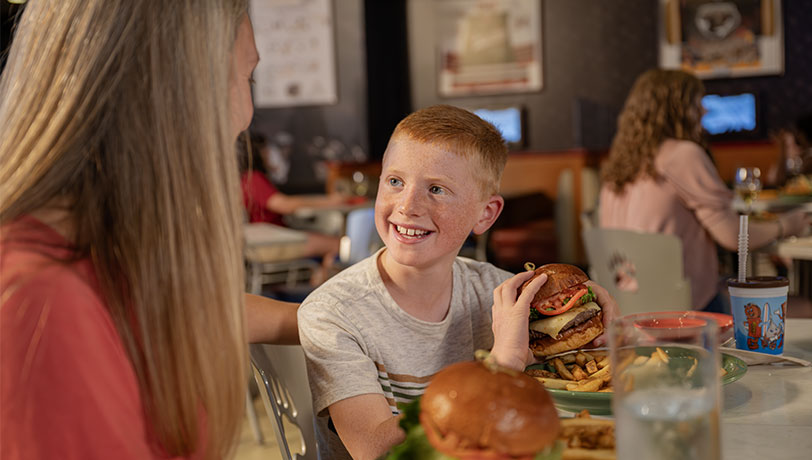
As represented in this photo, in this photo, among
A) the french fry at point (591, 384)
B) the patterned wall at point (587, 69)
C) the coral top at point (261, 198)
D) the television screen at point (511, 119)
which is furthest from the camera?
the television screen at point (511, 119)

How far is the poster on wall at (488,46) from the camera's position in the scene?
960 centimetres

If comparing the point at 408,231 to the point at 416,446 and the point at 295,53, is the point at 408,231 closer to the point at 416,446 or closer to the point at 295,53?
the point at 416,446

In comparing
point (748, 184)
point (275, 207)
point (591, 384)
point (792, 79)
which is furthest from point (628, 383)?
point (792, 79)

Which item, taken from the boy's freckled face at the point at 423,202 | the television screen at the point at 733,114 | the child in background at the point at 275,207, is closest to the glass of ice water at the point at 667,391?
the boy's freckled face at the point at 423,202

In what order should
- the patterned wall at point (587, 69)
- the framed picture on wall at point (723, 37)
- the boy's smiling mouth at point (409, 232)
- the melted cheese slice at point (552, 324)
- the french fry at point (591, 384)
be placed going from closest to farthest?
the french fry at point (591, 384)
the melted cheese slice at point (552, 324)
the boy's smiling mouth at point (409, 232)
the framed picture on wall at point (723, 37)
the patterned wall at point (587, 69)

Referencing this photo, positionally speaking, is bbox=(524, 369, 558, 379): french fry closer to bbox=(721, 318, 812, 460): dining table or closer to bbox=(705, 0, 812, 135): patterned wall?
bbox=(721, 318, 812, 460): dining table

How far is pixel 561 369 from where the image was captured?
115 centimetres

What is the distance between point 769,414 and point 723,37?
878cm

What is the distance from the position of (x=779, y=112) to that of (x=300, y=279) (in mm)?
5920

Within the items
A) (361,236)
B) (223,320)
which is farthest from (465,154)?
(361,236)

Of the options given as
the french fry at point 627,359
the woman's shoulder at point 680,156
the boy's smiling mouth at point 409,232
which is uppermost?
the woman's shoulder at point 680,156

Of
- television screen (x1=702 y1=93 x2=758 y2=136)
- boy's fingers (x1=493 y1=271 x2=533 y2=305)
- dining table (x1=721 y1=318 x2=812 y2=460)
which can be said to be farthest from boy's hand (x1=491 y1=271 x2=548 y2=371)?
television screen (x1=702 y1=93 x2=758 y2=136)

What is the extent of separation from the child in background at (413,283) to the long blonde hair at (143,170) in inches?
14.4

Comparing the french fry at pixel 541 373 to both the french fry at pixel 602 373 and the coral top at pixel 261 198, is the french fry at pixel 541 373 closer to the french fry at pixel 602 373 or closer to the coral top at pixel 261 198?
the french fry at pixel 602 373
